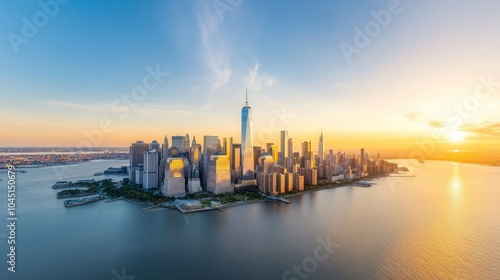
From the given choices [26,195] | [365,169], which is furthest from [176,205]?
[365,169]

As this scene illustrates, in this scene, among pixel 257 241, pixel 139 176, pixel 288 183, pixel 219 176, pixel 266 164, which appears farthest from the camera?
pixel 266 164

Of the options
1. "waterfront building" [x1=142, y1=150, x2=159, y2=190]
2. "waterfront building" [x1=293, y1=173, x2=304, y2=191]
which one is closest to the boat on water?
"waterfront building" [x1=142, y1=150, x2=159, y2=190]

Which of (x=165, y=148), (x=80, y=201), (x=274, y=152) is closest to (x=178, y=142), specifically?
(x=165, y=148)

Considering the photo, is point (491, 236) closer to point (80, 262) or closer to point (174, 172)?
point (80, 262)

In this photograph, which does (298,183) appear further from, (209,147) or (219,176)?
(209,147)

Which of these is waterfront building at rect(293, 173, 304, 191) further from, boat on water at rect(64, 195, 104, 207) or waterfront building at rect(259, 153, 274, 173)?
boat on water at rect(64, 195, 104, 207)

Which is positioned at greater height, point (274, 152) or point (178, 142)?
point (178, 142)

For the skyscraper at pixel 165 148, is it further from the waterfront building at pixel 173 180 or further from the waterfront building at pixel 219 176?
the waterfront building at pixel 219 176
